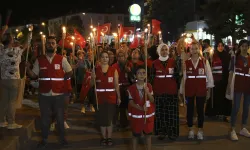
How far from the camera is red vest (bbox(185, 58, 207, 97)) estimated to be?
7398 mm

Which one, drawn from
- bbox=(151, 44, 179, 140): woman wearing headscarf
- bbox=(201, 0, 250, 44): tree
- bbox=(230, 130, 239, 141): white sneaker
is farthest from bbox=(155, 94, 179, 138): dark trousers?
bbox=(201, 0, 250, 44): tree

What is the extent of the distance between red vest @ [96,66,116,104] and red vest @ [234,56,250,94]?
2.64 meters

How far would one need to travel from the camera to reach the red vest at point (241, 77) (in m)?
7.75

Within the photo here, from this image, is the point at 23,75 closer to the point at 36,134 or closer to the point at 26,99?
the point at 36,134

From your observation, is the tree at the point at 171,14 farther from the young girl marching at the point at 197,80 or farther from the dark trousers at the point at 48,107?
the dark trousers at the point at 48,107

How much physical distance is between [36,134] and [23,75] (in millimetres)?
1374

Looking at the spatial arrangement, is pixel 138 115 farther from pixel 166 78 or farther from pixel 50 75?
pixel 50 75

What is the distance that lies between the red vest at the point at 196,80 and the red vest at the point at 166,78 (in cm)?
31

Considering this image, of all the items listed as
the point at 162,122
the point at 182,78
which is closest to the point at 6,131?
the point at 162,122

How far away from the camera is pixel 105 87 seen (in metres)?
7.09

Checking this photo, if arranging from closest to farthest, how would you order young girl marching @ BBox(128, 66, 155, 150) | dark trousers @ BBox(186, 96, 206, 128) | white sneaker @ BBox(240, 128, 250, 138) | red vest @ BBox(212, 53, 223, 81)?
young girl marching @ BBox(128, 66, 155, 150) < dark trousers @ BBox(186, 96, 206, 128) < white sneaker @ BBox(240, 128, 250, 138) < red vest @ BBox(212, 53, 223, 81)

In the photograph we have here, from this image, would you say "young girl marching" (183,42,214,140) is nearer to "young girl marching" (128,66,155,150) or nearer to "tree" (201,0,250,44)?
"young girl marching" (128,66,155,150)

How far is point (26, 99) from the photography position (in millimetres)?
13914

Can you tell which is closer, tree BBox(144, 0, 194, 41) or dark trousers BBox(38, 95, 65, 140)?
dark trousers BBox(38, 95, 65, 140)
